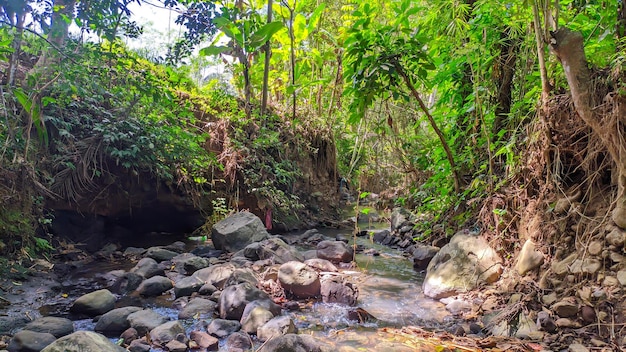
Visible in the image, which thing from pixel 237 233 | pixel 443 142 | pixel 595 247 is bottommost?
pixel 237 233

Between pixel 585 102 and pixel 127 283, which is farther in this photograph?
pixel 127 283

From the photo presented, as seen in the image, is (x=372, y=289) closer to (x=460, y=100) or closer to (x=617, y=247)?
(x=617, y=247)

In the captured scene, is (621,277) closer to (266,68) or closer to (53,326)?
(53,326)

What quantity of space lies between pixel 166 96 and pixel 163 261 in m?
2.41

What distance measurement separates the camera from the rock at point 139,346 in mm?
2715

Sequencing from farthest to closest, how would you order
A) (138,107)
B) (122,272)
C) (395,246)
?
(395,246) < (138,107) < (122,272)

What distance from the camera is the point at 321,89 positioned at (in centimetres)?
1034

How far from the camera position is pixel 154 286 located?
159 inches

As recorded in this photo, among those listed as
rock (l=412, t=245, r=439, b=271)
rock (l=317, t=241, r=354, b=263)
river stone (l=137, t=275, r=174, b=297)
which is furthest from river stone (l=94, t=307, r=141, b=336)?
rock (l=412, t=245, r=439, b=271)

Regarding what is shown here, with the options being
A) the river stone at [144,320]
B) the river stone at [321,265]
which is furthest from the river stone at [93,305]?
the river stone at [321,265]

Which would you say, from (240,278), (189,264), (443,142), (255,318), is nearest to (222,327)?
(255,318)

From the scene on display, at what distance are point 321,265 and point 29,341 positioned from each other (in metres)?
2.96

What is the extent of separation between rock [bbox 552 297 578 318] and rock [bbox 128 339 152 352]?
9.02ft

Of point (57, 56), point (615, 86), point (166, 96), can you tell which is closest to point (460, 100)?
point (615, 86)
